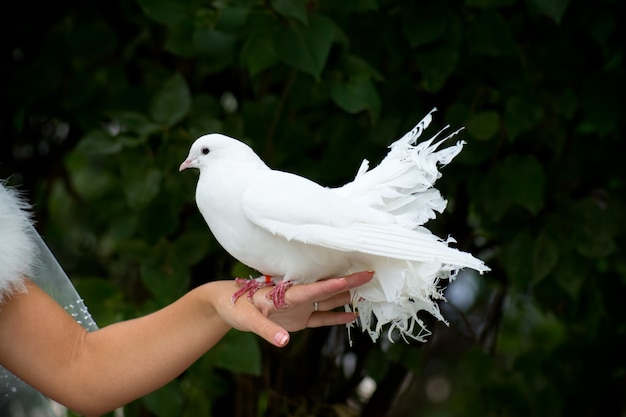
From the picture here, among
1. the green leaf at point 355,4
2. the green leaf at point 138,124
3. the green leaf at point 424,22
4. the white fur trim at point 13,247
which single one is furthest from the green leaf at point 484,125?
the white fur trim at point 13,247

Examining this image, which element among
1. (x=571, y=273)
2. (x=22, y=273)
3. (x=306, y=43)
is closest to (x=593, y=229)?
(x=571, y=273)

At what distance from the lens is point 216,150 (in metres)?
0.91

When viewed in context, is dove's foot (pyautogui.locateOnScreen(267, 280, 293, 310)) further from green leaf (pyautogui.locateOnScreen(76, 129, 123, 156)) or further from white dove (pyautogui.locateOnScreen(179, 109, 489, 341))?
green leaf (pyautogui.locateOnScreen(76, 129, 123, 156))

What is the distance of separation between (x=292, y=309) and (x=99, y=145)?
0.64 m

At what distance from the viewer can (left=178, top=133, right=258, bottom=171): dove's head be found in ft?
2.97

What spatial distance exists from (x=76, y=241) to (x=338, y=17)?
3.03 ft

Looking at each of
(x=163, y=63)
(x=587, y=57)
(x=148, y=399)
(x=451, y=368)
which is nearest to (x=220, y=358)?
(x=148, y=399)

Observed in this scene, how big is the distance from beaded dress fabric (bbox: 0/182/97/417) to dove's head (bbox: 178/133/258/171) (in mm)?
223

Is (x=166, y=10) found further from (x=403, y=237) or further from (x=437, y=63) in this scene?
(x=403, y=237)

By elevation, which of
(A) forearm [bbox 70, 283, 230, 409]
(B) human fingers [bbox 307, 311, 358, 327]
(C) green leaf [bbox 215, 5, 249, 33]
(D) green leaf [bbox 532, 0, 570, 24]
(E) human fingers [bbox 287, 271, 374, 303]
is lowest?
(A) forearm [bbox 70, 283, 230, 409]

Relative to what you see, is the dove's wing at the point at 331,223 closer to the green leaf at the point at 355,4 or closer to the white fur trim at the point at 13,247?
the white fur trim at the point at 13,247

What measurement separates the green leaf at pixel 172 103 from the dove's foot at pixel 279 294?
61 cm

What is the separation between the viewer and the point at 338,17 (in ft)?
4.89

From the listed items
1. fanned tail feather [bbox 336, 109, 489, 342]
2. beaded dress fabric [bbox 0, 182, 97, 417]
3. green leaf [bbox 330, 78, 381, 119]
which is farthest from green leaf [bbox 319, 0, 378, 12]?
beaded dress fabric [bbox 0, 182, 97, 417]
